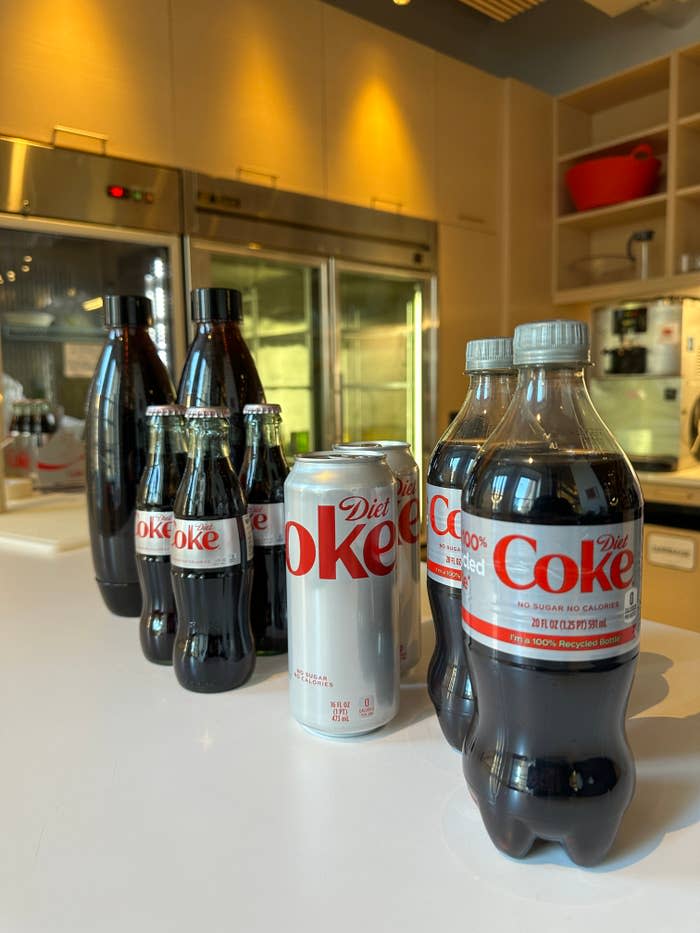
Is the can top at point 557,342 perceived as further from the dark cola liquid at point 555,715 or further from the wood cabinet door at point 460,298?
the wood cabinet door at point 460,298

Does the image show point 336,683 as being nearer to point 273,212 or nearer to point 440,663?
point 440,663

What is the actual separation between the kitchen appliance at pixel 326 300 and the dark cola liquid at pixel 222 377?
143 centimetres

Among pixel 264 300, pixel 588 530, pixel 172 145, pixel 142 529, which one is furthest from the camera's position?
pixel 264 300

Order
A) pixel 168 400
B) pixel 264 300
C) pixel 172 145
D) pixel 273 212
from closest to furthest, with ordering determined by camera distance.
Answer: pixel 168 400
pixel 172 145
pixel 273 212
pixel 264 300

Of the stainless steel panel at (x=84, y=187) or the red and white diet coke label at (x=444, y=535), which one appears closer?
the red and white diet coke label at (x=444, y=535)

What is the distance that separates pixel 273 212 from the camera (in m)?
2.31

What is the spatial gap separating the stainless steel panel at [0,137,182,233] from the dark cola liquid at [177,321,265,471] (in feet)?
4.44

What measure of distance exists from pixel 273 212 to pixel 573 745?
2.19 m

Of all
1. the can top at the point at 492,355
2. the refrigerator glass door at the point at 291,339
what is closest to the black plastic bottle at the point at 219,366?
the can top at the point at 492,355

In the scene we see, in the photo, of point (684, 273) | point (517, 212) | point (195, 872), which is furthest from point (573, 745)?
point (517, 212)

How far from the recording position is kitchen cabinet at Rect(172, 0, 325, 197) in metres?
2.11

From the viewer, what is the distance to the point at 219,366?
78 centimetres

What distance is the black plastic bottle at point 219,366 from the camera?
30.6 inches

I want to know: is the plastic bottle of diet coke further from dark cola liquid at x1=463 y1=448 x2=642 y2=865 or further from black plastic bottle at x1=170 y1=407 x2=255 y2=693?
black plastic bottle at x1=170 y1=407 x2=255 y2=693
